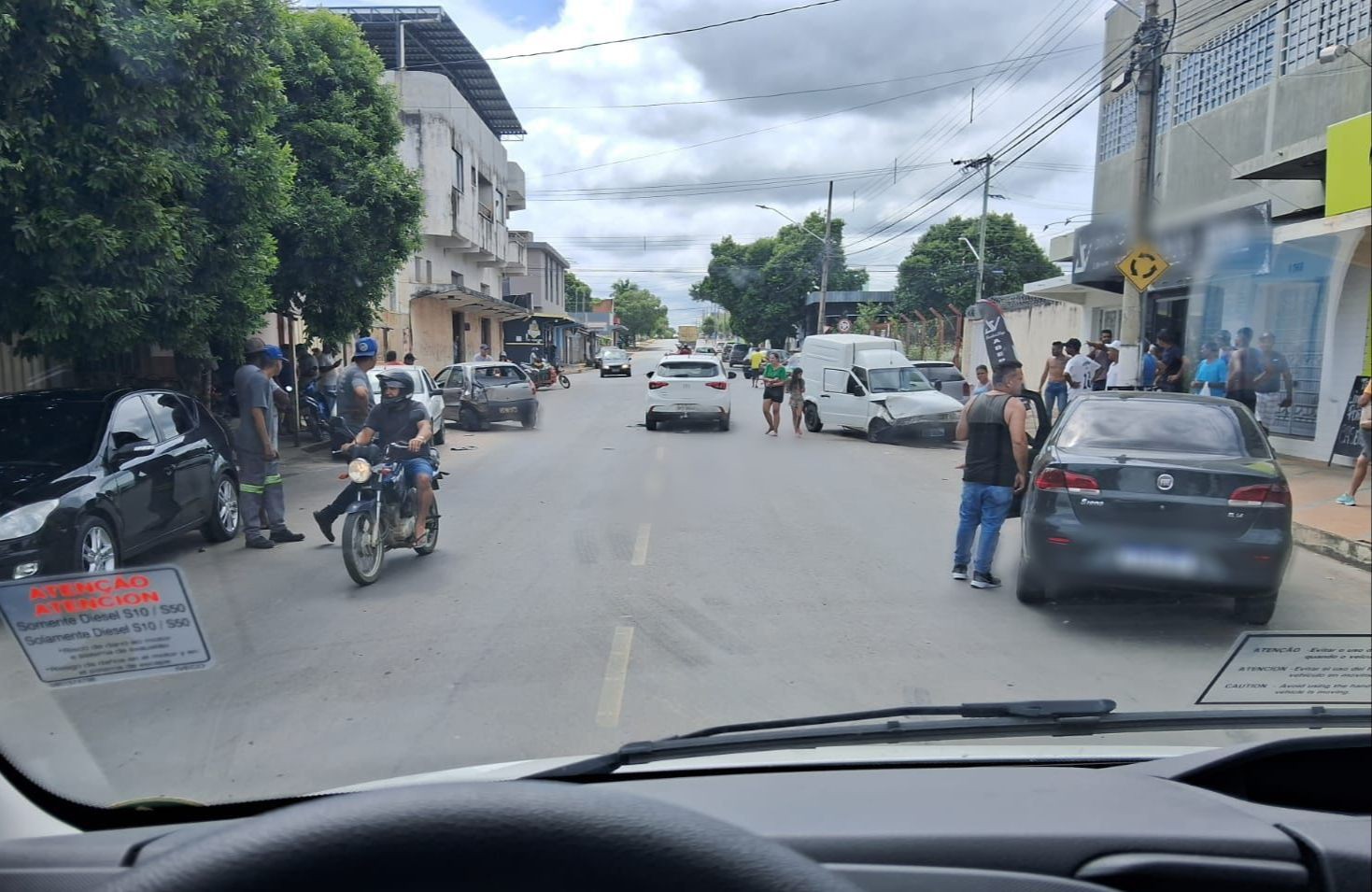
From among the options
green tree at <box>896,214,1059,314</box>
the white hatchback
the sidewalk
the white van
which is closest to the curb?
the sidewalk

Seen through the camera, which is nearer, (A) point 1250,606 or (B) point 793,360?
(A) point 1250,606

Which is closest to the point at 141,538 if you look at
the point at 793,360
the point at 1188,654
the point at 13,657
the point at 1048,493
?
the point at 13,657

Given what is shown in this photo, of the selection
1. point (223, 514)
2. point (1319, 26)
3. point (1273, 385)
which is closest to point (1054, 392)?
point (1273, 385)

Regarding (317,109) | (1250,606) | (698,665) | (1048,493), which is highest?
(317,109)

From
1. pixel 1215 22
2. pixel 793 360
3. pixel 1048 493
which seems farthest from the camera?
pixel 793 360

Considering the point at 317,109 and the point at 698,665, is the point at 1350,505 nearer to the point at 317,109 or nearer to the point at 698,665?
the point at 698,665

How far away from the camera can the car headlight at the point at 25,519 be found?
5.72m

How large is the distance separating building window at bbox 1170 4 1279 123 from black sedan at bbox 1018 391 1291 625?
220cm

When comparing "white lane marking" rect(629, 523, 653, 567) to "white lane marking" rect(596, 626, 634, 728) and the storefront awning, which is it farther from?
the storefront awning

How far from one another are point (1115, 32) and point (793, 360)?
559 inches

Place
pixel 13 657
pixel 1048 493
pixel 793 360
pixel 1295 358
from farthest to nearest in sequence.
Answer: pixel 793 360 → pixel 1295 358 → pixel 1048 493 → pixel 13 657

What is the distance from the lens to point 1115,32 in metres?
6.75

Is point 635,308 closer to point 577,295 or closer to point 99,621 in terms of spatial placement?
point 577,295

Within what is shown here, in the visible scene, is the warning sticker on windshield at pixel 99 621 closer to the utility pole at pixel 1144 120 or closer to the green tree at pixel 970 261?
the utility pole at pixel 1144 120
